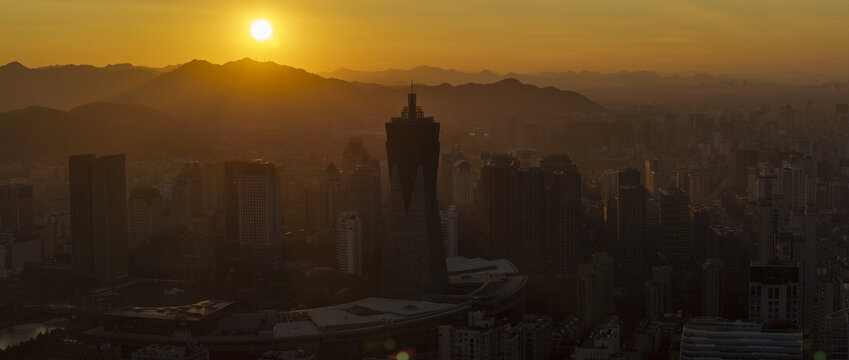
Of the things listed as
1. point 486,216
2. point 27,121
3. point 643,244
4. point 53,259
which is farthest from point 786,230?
point 27,121

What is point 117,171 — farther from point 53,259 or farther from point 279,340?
point 279,340

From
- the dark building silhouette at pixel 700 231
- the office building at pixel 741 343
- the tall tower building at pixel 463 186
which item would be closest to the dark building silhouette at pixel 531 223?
the dark building silhouette at pixel 700 231

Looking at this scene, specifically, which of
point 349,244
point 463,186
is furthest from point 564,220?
point 463,186

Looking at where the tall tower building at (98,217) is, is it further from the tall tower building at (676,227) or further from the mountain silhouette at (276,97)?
the tall tower building at (676,227)

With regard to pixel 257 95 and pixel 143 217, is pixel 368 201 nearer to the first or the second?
pixel 143 217

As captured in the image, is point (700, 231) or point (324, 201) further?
point (324, 201)

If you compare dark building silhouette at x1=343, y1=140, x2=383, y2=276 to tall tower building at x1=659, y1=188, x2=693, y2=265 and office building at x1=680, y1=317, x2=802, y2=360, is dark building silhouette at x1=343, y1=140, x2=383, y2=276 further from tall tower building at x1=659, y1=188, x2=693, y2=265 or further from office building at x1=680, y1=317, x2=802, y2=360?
office building at x1=680, y1=317, x2=802, y2=360

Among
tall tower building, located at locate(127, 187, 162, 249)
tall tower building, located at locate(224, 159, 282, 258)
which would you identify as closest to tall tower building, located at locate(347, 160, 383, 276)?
tall tower building, located at locate(224, 159, 282, 258)
